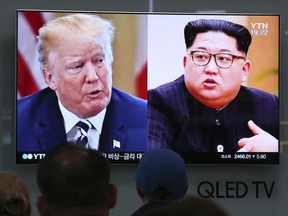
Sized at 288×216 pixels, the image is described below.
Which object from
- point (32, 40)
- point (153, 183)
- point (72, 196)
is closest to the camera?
point (72, 196)

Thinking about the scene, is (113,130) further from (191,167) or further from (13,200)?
(13,200)

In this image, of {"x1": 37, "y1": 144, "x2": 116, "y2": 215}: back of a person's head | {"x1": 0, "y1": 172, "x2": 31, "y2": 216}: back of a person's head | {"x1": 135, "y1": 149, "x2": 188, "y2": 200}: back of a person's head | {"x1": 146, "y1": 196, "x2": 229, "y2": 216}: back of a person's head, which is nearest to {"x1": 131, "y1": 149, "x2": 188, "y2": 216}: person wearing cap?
{"x1": 135, "y1": 149, "x2": 188, "y2": 200}: back of a person's head

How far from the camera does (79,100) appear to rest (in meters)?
5.12

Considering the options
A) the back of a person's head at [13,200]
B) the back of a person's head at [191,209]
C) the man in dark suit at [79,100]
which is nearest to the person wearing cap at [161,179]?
the back of a person's head at [13,200]

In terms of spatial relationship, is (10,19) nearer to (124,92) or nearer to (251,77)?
(124,92)

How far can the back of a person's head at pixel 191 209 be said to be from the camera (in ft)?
4.54

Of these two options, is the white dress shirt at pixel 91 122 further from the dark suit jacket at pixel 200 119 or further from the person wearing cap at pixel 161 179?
the person wearing cap at pixel 161 179

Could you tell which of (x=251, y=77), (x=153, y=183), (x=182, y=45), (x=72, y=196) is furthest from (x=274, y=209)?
(x=72, y=196)

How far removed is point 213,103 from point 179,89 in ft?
0.97

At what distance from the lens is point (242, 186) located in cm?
535

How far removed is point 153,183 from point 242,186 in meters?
2.98

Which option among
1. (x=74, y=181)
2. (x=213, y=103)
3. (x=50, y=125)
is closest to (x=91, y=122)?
(x=50, y=125)

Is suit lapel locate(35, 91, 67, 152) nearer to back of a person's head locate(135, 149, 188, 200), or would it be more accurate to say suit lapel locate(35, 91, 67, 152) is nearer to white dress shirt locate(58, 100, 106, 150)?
white dress shirt locate(58, 100, 106, 150)

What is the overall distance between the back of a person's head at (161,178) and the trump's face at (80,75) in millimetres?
2629
